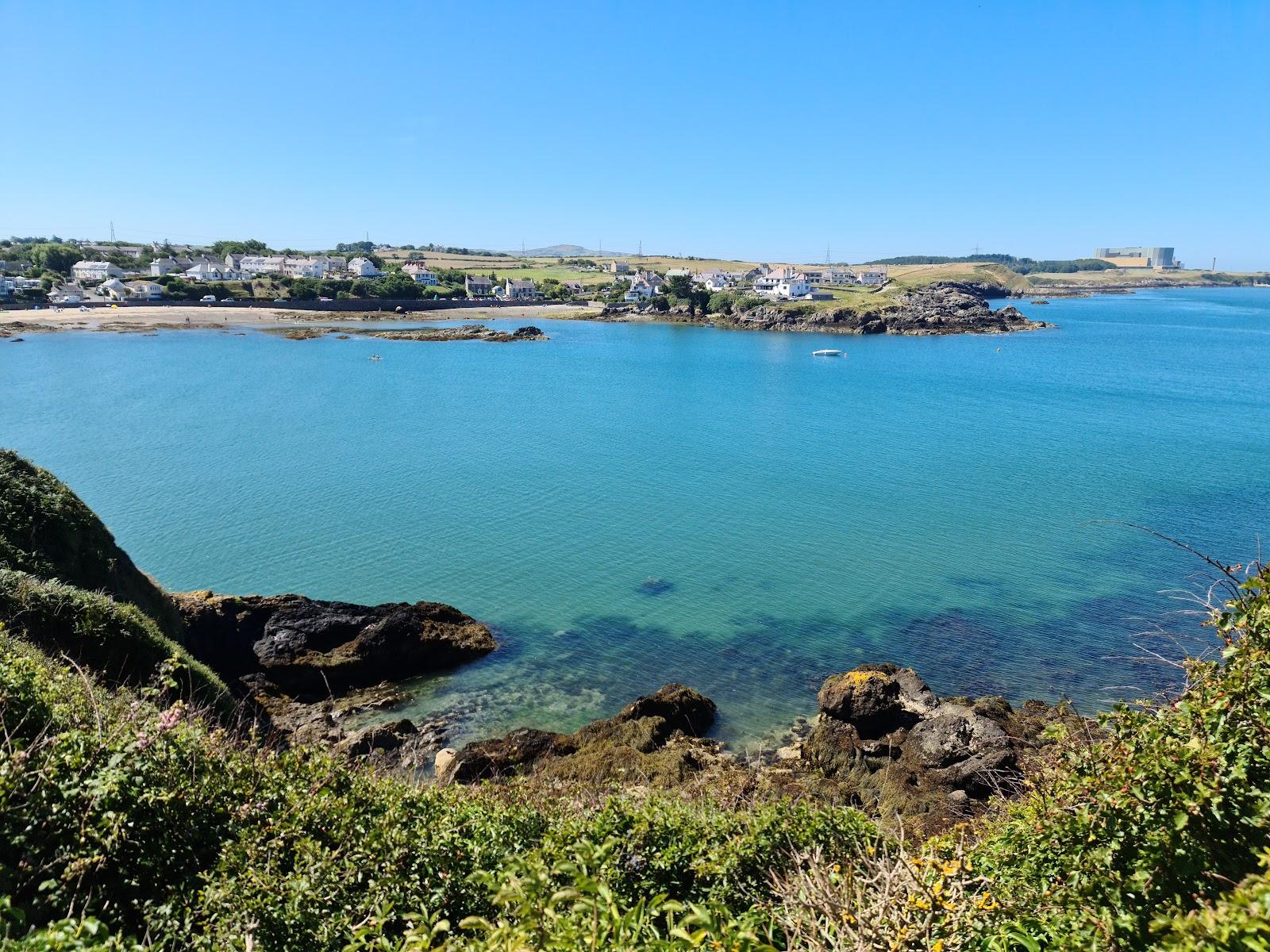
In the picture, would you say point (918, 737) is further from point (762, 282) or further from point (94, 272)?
point (94, 272)

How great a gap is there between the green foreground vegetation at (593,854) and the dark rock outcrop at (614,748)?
5.10 m

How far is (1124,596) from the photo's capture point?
76.5 feet

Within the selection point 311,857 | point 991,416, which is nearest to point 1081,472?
point 991,416

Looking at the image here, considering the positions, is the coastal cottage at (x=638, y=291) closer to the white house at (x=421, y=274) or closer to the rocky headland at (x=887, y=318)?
the rocky headland at (x=887, y=318)

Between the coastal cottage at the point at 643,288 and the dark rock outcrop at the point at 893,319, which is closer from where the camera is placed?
the dark rock outcrop at the point at 893,319

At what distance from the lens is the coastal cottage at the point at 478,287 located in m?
157

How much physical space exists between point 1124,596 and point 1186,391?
2003 inches

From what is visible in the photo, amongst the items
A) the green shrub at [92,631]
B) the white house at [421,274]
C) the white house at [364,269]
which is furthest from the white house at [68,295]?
the green shrub at [92,631]

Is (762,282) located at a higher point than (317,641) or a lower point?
higher

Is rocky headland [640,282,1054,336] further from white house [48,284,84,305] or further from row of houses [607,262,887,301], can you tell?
white house [48,284,84,305]

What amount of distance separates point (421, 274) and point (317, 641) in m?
160

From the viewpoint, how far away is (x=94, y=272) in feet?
463

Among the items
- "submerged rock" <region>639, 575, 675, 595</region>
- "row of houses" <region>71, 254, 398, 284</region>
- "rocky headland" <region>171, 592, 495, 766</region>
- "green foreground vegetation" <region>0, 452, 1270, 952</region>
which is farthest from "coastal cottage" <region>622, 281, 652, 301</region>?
"green foreground vegetation" <region>0, 452, 1270, 952</region>

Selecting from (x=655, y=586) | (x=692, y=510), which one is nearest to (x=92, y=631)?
(x=655, y=586)
